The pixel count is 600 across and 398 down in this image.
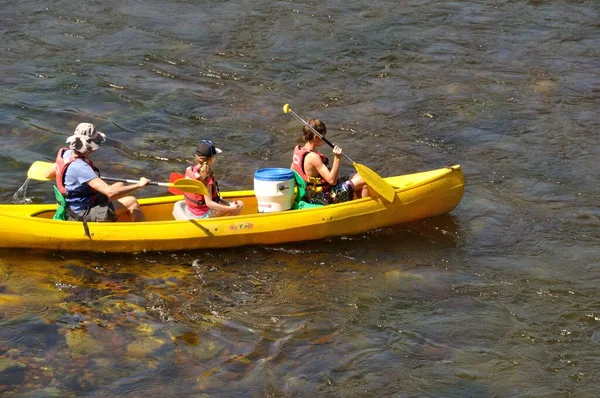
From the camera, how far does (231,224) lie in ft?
28.3

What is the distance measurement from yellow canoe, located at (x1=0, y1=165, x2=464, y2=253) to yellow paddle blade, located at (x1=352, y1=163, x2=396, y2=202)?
4.2 inches

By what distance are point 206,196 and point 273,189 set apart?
2.13 feet

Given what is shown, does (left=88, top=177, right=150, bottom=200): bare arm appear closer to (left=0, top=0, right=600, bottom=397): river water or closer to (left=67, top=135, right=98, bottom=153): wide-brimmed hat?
(left=67, top=135, right=98, bottom=153): wide-brimmed hat

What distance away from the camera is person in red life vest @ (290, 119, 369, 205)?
9.08m

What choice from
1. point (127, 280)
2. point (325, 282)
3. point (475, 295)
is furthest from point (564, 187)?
point (127, 280)

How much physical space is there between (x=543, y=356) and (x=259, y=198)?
297 centimetres

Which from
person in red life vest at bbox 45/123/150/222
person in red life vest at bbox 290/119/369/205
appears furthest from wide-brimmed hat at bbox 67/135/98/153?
person in red life vest at bbox 290/119/369/205

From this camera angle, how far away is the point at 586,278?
8625 mm

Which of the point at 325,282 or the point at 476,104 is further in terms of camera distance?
the point at 476,104

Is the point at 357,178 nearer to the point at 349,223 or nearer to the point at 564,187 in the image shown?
the point at 349,223

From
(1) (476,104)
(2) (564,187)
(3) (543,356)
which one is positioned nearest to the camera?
(3) (543,356)

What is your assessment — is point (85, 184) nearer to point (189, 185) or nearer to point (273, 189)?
point (189, 185)

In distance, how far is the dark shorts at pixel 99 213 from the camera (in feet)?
27.7

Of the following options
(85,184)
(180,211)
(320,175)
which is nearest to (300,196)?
(320,175)
